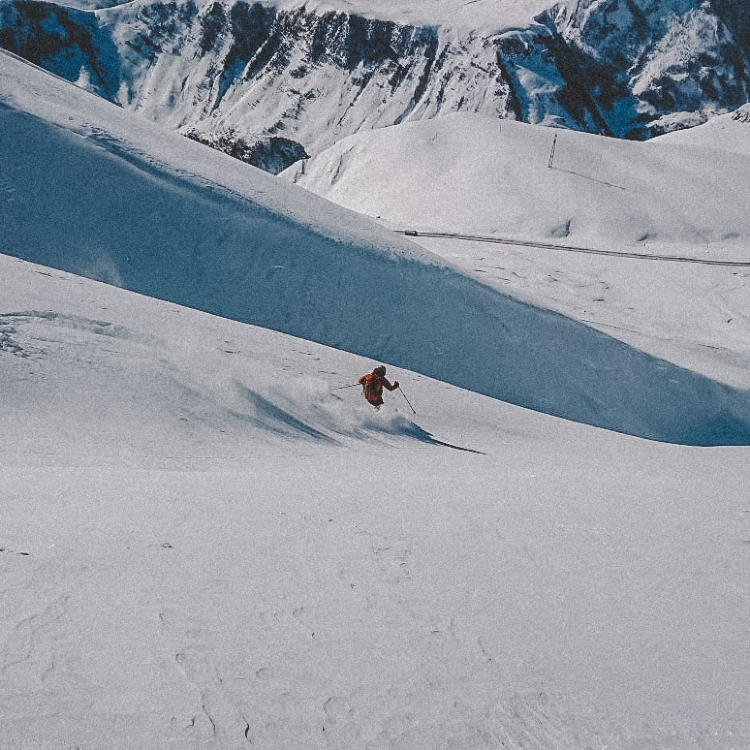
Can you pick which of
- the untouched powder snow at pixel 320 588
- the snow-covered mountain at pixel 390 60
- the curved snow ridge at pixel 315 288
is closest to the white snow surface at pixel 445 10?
the snow-covered mountain at pixel 390 60

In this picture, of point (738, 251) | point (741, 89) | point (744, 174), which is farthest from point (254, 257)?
point (741, 89)

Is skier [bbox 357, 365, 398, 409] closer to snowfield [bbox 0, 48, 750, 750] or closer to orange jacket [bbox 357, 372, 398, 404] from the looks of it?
orange jacket [bbox 357, 372, 398, 404]

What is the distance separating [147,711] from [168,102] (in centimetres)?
8960

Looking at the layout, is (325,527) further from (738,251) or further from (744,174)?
(744,174)

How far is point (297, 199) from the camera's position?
14.6 meters

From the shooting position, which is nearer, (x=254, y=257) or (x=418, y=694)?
(x=418, y=694)

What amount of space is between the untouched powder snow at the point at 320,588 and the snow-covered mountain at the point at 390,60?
6643cm

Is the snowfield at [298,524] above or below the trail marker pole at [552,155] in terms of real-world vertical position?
below

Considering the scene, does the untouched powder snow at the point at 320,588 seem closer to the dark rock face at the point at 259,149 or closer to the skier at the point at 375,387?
the skier at the point at 375,387

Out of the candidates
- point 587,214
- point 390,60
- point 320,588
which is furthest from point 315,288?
point 390,60

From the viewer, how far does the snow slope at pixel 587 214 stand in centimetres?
1870

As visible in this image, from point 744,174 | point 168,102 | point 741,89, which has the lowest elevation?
point 168,102

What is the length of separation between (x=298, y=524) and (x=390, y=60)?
79881mm

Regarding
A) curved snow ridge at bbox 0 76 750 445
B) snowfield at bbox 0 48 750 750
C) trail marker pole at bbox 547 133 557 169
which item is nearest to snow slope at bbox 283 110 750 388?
trail marker pole at bbox 547 133 557 169
